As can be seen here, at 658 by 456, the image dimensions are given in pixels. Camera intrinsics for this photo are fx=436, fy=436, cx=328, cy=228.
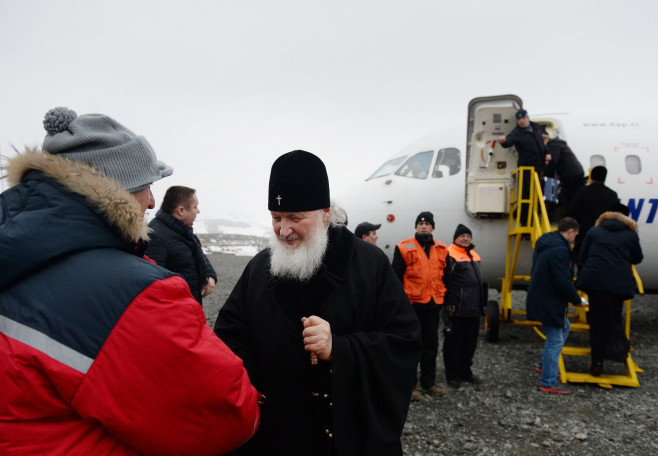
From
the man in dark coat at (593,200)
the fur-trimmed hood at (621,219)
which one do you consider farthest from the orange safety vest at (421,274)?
the man in dark coat at (593,200)

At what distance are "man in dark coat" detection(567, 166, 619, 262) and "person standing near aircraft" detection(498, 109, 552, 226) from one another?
684 mm

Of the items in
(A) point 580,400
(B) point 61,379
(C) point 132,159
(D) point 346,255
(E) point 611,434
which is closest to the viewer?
(B) point 61,379

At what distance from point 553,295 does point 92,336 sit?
17.0ft

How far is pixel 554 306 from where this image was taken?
5.11 meters

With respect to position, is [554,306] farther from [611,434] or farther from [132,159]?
[132,159]

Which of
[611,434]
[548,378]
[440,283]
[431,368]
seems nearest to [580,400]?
[548,378]

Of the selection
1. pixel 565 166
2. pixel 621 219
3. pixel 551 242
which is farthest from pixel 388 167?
pixel 621 219

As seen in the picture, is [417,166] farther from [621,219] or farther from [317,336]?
[317,336]

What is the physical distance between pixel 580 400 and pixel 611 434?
90 cm

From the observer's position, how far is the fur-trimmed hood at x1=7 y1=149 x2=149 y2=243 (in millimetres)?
1219

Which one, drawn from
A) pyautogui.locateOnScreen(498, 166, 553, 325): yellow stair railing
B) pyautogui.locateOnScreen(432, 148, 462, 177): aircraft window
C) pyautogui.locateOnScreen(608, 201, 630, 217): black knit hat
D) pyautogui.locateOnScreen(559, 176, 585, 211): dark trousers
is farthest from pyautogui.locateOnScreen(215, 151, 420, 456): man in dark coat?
pyautogui.locateOnScreen(559, 176, 585, 211): dark trousers

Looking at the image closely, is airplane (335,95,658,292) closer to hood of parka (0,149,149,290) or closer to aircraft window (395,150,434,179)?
aircraft window (395,150,434,179)

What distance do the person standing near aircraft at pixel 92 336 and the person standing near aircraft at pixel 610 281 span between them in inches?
215

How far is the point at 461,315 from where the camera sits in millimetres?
5367
